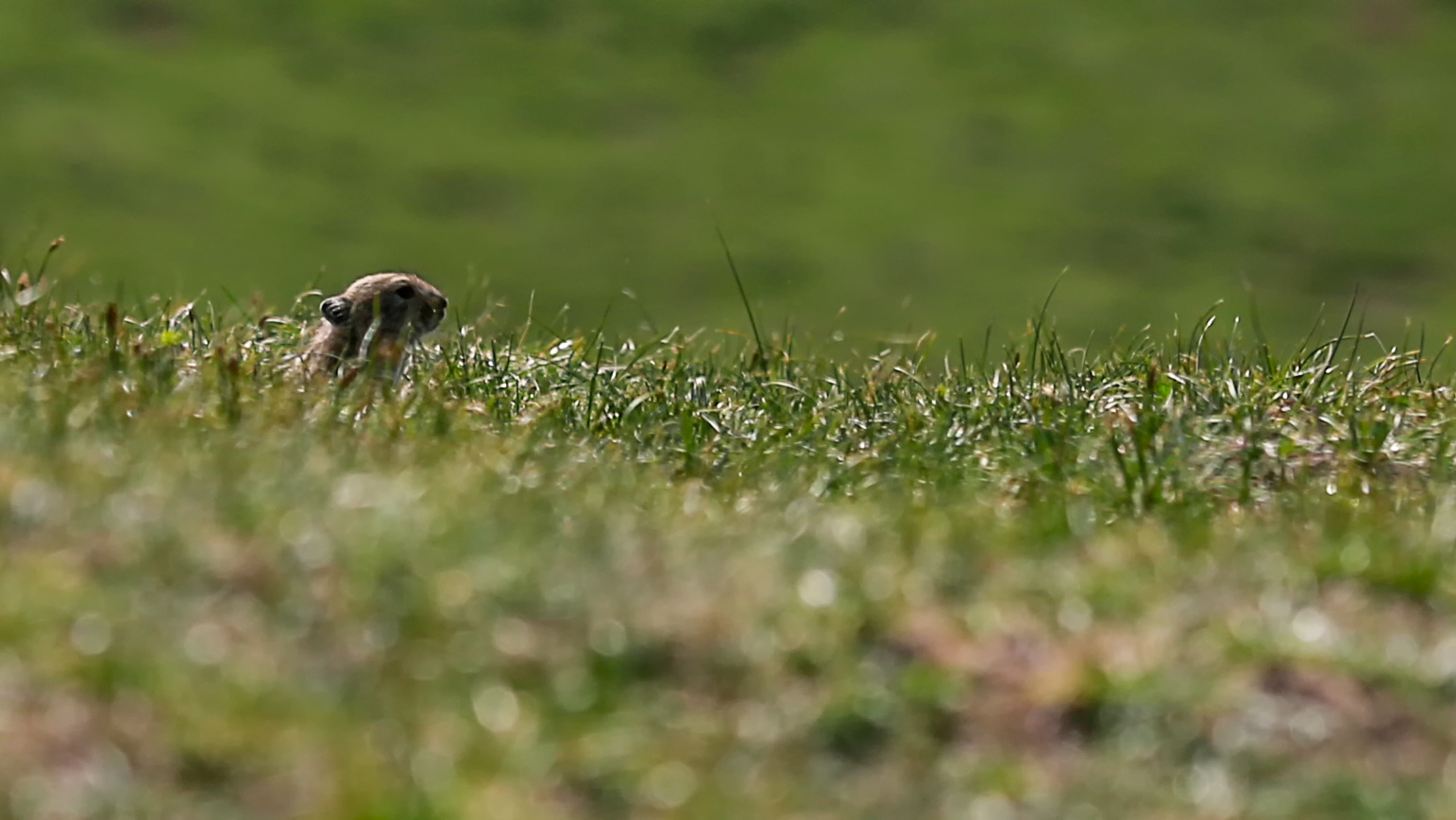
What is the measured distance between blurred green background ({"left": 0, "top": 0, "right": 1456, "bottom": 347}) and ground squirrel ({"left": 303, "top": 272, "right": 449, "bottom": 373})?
2159 centimetres

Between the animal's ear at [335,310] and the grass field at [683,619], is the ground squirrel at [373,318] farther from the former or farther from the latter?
the grass field at [683,619]

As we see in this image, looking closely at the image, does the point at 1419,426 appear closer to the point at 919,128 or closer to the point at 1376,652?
the point at 1376,652

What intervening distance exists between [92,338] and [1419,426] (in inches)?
204

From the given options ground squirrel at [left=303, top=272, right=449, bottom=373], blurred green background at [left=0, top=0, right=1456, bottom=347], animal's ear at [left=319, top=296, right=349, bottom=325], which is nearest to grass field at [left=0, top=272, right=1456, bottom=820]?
ground squirrel at [left=303, top=272, right=449, bottom=373]

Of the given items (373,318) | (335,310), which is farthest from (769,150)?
(373,318)

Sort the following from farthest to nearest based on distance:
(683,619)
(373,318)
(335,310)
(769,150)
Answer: (769,150) → (335,310) → (373,318) → (683,619)

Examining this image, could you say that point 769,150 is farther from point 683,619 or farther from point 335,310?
point 683,619

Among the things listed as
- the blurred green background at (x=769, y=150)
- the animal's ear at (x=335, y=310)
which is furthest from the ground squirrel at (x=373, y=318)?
the blurred green background at (x=769, y=150)

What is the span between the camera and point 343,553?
613 centimetres

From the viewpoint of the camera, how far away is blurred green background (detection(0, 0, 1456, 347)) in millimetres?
35312

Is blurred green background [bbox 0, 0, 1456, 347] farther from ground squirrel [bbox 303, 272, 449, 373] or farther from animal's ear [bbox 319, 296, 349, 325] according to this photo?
animal's ear [bbox 319, 296, 349, 325]

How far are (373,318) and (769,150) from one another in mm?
30292

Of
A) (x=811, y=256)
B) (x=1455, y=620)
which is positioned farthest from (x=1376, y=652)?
(x=811, y=256)

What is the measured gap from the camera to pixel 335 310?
995 centimetres
